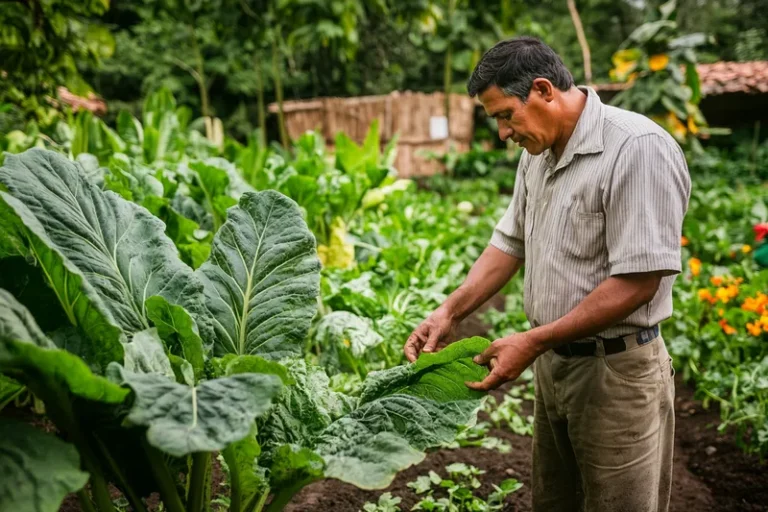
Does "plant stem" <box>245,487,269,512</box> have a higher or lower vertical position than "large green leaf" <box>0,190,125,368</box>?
lower

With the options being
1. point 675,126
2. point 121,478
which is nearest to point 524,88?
point 121,478

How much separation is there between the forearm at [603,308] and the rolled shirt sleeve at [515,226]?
1.92ft

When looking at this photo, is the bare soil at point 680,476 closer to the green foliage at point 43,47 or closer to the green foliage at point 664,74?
the green foliage at point 43,47

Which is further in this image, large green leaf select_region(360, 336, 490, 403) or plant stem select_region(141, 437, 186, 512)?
large green leaf select_region(360, 336, 490, 403)

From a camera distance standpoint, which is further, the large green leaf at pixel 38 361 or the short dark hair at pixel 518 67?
the short dark hair at pixel 518 67

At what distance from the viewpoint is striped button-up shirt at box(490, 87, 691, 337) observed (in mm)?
1775

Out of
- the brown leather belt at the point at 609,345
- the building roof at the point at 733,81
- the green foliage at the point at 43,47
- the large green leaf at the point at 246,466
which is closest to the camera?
the large green leaf at the point at 246,466

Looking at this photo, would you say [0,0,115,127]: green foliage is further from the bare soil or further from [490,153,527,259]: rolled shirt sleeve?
[490,153,527,259]: rolled shirt sleeve

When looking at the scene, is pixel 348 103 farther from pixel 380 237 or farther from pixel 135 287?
pixel 135 287

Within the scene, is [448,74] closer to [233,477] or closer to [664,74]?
[664,74]

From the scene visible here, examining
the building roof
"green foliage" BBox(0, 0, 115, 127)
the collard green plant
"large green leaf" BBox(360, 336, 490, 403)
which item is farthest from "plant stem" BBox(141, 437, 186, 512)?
the building roof

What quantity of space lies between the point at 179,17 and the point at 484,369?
31.0 feet

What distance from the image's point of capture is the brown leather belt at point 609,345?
1984 millimetres

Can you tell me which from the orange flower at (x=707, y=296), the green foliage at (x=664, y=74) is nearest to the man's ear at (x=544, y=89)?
the orange flower at (x=707, y=296)
